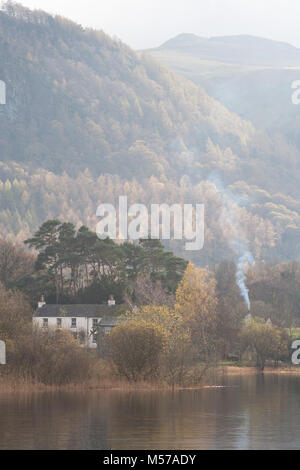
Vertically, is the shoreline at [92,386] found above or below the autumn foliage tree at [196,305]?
below

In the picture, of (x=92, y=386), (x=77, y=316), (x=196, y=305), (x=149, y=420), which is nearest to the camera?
(x=149, y=420)

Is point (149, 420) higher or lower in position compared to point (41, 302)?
lower

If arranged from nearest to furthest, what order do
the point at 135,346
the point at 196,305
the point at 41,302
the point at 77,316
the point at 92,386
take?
the point at 92,386, the point at 135,346, the point at 196,305, the point at 77,316, the point at 41,302

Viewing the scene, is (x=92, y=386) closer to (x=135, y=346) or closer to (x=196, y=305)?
(x=135, y=346)

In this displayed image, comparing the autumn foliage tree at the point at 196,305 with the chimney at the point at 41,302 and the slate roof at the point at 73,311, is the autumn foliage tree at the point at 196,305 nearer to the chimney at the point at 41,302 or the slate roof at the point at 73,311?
the slate roof at the point at 73,311

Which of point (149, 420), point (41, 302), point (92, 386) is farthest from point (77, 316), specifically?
point (149, 420)

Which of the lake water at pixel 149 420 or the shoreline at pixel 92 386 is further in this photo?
the shoreline at pixel 92 386

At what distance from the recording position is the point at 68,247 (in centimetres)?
11919

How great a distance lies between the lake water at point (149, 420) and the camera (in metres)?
34.8

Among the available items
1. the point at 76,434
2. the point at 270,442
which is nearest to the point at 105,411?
the point at 76,434

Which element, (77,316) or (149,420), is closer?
(149,420)

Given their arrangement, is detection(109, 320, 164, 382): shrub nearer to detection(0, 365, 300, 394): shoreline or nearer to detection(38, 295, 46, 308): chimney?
detection(0, 365, 300, 394): shoreline

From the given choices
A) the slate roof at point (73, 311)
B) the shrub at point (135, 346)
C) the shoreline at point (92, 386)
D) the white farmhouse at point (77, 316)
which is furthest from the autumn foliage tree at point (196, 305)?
the shrub at point (135, 346)

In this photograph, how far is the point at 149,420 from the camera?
42.3 m
